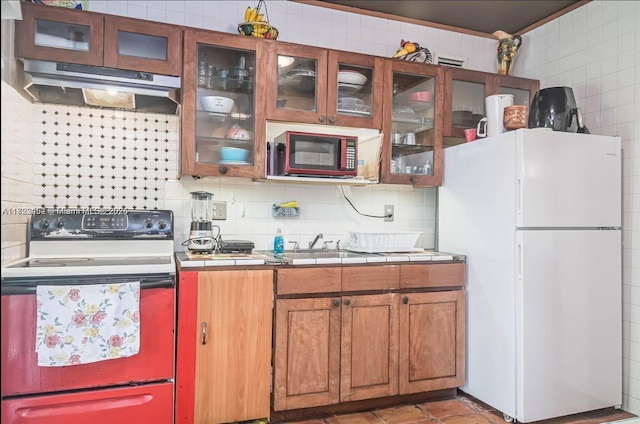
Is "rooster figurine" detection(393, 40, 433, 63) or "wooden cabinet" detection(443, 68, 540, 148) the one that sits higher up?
"rooster figurine" detection(393, 40, 433, 63)

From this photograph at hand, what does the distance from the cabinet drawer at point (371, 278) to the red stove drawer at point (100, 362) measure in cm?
93

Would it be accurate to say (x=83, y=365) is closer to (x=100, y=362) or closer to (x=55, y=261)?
(x=100, y=362)

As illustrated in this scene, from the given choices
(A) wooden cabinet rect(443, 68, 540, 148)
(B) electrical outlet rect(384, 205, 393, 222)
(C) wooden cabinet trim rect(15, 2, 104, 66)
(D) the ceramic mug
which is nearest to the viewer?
(C) wooden cabinet trim rect(15, 2, 104, 66)

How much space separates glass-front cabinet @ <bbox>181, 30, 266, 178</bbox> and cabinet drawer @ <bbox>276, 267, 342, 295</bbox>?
0.61 metres

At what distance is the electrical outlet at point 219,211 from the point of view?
9.05 feet

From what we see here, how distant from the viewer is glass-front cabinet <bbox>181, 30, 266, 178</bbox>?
239cm

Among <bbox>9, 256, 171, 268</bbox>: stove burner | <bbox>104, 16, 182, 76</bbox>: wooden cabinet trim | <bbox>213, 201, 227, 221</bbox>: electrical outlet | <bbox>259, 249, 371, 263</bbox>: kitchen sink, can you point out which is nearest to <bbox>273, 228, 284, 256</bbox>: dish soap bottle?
<bbox>259, 249, 371, 263</bbox>: kitchen sink

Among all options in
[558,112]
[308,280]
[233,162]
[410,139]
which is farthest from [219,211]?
[558,112]

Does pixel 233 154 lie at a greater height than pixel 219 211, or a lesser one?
greater

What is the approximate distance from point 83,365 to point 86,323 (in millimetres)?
191

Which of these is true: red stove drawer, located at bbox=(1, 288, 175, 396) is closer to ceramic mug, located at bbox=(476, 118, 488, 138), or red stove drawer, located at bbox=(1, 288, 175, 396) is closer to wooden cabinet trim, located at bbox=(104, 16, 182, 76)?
wooden cabinet trim, located at bbox=(104, 16, 182, 76)

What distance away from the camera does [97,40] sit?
2.23 meters

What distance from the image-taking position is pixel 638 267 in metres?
2.53

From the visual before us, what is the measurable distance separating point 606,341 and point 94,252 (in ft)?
9.43
